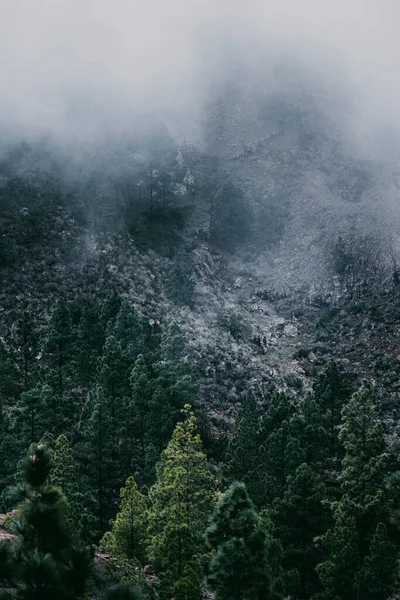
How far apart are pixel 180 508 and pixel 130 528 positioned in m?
5.54

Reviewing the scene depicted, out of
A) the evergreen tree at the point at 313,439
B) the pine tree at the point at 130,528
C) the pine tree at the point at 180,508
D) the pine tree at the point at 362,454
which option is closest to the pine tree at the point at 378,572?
the pine tree at the point at 362,454

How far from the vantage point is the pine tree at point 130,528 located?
36062 mm

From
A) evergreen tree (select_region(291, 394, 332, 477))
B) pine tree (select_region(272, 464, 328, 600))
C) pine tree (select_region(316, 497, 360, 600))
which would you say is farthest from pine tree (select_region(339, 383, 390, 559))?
evergreen tree (select_region(291, 394, 332, 477))

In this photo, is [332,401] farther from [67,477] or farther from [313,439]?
[67,477]

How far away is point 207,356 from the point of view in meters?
78.7

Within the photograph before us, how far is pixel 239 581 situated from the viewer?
25594mm

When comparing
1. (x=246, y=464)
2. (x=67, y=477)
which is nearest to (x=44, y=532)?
(x=67, y=477)

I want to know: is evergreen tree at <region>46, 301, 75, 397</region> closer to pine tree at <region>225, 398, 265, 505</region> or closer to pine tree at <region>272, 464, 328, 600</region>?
pine tree at <region>225, 398, 265, 505</region>

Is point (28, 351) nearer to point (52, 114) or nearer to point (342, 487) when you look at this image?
point (342, 487)

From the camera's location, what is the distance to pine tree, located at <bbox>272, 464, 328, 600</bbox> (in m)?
39.9

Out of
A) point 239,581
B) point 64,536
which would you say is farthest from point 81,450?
point 64,536

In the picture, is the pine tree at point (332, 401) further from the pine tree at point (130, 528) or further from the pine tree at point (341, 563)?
the pine tree at point (130, 528)

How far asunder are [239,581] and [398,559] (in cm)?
1657

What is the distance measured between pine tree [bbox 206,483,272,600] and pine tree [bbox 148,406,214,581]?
6061 mm
